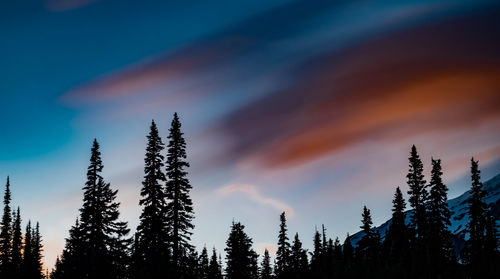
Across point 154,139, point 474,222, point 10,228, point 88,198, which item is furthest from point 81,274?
point 474,222

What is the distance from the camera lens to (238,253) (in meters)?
59.6

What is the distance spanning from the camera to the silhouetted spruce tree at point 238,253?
58125 millimetres

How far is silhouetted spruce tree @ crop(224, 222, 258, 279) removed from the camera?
58.1 m

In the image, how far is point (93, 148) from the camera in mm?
44719

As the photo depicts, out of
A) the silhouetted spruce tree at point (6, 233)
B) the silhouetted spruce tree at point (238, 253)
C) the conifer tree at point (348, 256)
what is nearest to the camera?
the conifer tree at point (348, 256)

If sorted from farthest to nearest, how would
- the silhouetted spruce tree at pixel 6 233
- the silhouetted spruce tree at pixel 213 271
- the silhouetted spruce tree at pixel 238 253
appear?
1. the silhouetted spruce tree at pixel 6 233
2. the silhouetted spruce tree at pixel 238 253
3. the silhouetted spruce tree at pixel 213 271

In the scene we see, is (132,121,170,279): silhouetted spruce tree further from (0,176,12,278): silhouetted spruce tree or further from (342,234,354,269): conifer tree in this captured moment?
(0,176,12,278): silhouetted spruce tree

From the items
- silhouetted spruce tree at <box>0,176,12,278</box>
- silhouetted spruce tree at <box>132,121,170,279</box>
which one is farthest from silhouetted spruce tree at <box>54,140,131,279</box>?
silhouetted spruce tree at <box>0,176,12,278</box>

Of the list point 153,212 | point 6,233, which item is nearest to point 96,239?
point 153,212

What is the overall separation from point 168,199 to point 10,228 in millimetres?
46941

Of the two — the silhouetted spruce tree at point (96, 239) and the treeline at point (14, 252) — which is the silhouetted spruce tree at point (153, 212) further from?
the treeline at point (14, 252)

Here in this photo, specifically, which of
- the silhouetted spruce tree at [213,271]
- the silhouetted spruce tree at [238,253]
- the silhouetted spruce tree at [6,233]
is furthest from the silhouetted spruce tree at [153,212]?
the silhouetted spruce tree at [6,233]

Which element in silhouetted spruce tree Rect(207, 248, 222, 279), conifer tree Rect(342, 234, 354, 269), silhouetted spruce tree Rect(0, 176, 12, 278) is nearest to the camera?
conifer tree Rect(342, 234, 354, 269)

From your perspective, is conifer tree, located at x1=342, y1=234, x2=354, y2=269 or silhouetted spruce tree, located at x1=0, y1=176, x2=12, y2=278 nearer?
conifer tree, located at x1=342, y1=234, x2=354, y2=269
